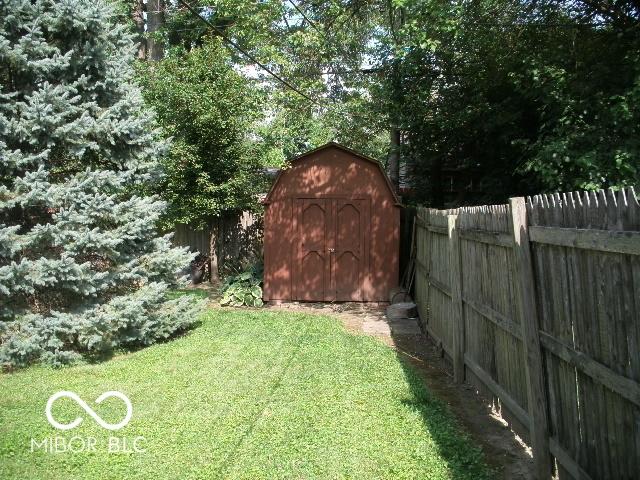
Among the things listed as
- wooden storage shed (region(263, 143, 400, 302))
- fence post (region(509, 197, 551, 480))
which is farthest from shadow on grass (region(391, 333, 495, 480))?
wooden storage shed (region(263, 143, 400, 302))

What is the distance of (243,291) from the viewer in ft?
36.2

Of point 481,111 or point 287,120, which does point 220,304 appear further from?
point 287,120

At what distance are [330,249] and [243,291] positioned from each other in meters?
2.01

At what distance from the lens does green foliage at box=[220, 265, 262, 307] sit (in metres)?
10.9

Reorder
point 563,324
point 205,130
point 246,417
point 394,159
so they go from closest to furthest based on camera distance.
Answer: point 563,324
point 246,417
point 205,130
point 394,159

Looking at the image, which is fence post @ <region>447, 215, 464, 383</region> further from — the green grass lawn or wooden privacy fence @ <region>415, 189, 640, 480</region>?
the green grass lawn

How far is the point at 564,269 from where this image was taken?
2.87 meters

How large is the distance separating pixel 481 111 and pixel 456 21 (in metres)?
1.88

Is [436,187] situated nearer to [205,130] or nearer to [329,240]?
[329,240]

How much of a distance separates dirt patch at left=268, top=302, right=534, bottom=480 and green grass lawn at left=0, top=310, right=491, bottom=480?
177mm

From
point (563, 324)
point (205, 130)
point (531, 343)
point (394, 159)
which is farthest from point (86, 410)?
point (394, 159)

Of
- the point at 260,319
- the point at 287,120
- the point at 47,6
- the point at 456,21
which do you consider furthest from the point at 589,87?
the point at 287,120

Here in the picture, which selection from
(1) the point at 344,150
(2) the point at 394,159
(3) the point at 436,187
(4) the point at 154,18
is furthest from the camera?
(4) the point at 154,18

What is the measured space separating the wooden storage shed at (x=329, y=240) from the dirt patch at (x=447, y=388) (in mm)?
530
